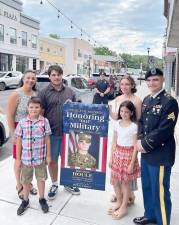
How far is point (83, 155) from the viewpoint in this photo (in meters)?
4.32

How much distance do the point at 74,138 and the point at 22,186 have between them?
1.06 metres

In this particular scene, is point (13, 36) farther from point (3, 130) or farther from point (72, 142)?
point (72, 142)

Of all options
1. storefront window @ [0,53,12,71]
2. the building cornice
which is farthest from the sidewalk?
the building cornice

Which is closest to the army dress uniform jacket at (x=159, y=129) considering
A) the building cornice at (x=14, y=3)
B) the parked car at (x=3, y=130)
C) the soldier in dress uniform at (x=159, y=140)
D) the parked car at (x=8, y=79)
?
the soldier in dress uniform at (x=159, y=140)

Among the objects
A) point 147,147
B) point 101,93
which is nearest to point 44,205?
point 147,147

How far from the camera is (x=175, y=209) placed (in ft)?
14.5

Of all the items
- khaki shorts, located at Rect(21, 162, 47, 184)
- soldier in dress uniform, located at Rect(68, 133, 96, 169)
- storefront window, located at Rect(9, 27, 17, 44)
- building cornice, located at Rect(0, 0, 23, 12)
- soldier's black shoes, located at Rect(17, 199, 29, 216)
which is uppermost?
building cornice, located at Rect(0, 0, 23, 12)

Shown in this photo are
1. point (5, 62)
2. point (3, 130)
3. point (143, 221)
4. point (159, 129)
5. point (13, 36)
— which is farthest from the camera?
point (13, 36)

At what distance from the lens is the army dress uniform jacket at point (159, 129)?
3.37 meters

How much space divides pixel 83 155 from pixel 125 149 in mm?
632

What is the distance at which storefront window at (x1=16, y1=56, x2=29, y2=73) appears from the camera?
41956 mm

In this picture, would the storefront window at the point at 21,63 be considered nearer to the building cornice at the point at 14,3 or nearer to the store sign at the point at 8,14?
the store sign at the point at 8,14

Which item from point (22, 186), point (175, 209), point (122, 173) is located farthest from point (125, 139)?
Answer: point (22, 186)

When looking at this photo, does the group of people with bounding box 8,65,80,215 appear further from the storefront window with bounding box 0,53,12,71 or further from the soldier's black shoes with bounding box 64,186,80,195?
the storefront window with bounding box 0,53,12,71
